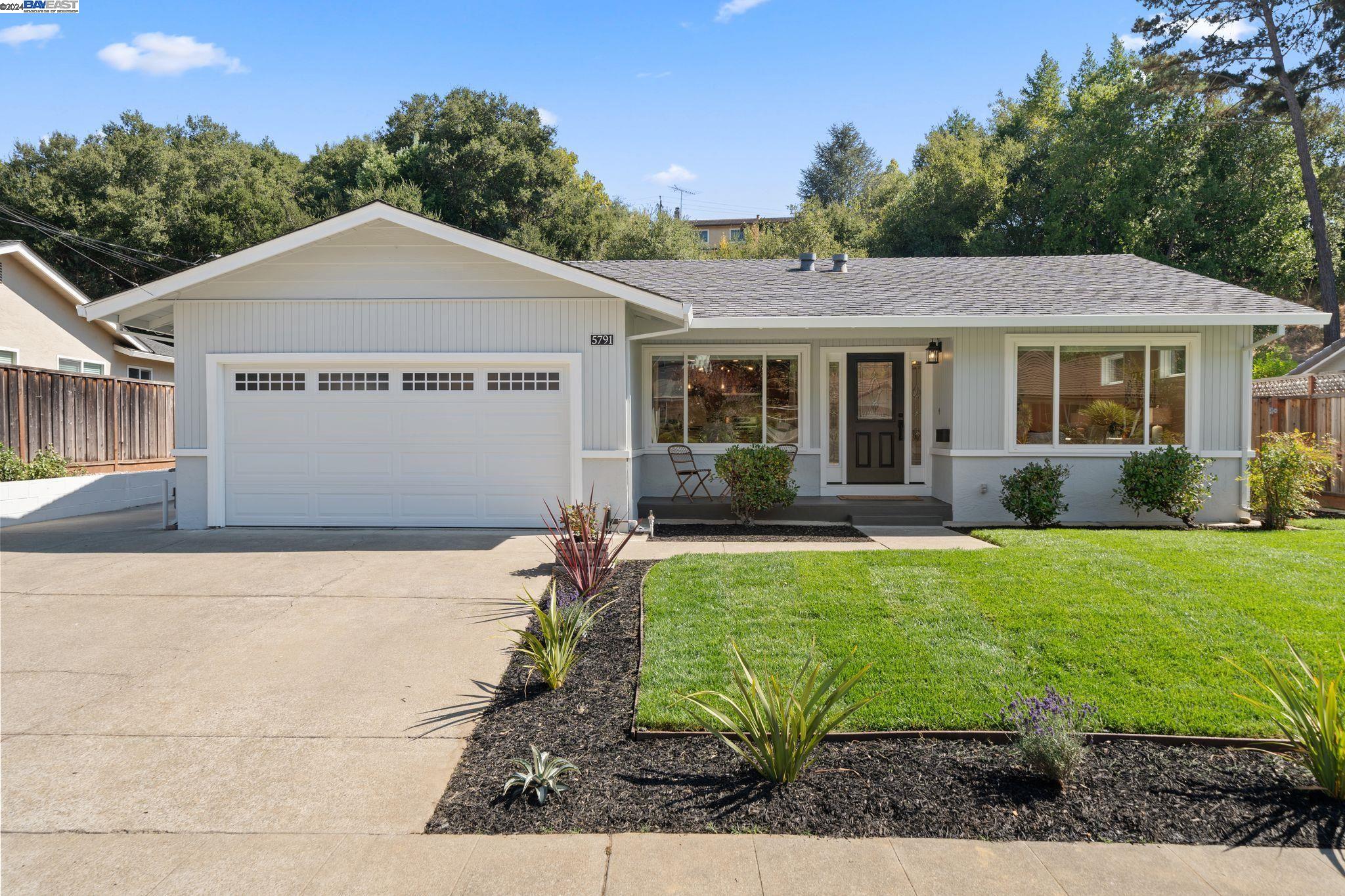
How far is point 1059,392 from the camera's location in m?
10.5

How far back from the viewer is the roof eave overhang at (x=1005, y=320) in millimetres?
9609

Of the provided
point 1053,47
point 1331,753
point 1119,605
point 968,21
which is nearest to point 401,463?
point 1119,605

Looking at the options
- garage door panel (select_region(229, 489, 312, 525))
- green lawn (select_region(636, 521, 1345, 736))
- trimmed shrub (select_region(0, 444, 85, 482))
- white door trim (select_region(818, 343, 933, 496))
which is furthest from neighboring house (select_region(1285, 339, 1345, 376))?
trimmed shrub (select_region(0, 444, 85, 482))

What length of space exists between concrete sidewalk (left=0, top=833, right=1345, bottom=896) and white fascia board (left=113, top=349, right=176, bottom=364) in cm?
1729

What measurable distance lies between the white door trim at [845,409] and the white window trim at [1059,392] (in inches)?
54.1

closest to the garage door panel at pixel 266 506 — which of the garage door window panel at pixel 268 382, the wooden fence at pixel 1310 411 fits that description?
the garage door window panel at pixel 268 382

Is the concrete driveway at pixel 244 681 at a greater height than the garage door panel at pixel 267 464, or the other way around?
the garage door panel at pixel 267 464

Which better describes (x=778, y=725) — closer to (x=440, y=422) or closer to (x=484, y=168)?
(x=440, y=422)

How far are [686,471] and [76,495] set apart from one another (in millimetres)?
9292

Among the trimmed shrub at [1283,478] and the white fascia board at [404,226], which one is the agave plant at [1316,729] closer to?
the white fascia board at [404,226]

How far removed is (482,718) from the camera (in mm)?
4301

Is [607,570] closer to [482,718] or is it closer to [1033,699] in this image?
[482,718]

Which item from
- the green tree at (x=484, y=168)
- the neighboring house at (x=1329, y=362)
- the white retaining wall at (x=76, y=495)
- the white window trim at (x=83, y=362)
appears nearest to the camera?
the white retaining wall at (x=76, y=495)

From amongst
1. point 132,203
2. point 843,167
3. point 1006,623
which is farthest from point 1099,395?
point 843,167
